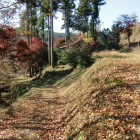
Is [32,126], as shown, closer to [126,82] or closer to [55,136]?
[55,136]

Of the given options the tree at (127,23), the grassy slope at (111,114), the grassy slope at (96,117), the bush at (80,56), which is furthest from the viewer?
the tree at (127,23)

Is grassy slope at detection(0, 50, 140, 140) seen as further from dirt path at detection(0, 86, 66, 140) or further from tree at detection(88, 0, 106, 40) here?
tree at detection(88, 0, 106, 40)

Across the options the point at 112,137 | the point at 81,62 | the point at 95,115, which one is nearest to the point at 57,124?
the point at 95,115

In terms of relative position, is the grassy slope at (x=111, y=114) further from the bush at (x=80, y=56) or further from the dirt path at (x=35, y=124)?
the bush at (x=80, y=56)

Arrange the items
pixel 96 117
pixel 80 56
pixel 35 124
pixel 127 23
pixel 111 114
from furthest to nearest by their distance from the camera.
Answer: pixel 127 23
pixel 80 56
pixel 35 124
pixel 96 117
pixel 111 114

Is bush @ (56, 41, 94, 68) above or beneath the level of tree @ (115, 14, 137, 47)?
beneath

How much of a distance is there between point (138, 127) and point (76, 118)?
8.22 feet

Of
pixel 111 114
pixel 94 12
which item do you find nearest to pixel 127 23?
pixel 94 12

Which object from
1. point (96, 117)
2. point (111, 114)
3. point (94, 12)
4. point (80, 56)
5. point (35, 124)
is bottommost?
point (35, 124)

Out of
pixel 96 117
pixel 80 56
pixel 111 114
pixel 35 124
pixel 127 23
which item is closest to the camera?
pixel 111 114

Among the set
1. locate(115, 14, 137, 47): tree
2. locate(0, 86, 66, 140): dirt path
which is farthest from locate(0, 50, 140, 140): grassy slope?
locate(115, 14, 137, 47): tree

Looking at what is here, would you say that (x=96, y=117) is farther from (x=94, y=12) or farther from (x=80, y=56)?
(x=94, y=12)

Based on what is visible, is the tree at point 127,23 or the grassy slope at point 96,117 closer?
the grassy slope at point 96,117

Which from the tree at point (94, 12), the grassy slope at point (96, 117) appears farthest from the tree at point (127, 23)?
the grassy slope at point (96, 117)
